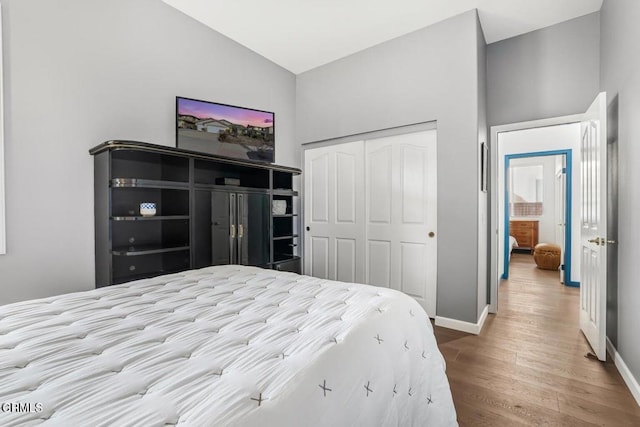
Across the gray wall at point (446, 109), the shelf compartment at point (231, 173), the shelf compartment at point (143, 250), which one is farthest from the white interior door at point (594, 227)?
the shelf compartment at point (143, 250)

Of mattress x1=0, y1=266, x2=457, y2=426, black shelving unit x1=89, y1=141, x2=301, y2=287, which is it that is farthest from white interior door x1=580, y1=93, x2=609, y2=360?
black shelving unit x1=89, y1=141, x2=301, y2=287

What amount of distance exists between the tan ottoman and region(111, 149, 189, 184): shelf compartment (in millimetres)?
6237

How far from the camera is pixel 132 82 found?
266 cm

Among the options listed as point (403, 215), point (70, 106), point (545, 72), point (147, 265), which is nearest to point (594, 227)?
point (403, 215)

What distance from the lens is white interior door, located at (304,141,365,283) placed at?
3738 millimetres

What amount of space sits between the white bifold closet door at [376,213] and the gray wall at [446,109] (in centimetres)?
18

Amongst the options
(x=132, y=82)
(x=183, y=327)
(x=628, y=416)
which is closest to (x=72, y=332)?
(x=183, y=327)

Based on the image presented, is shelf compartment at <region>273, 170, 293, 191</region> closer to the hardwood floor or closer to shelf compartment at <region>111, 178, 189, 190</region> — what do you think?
shelf compartment at <region>111, 178, 189, 190</region>

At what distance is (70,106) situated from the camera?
2.33 metres

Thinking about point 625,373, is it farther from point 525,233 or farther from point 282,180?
point 525,233

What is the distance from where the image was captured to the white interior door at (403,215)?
3.23 m

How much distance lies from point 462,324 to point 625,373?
3.65ft

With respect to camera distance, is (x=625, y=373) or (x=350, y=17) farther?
(x=350, y=17)

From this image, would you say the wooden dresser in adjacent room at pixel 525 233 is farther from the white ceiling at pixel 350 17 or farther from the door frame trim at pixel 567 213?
the white ceiling at pixel 350 17
